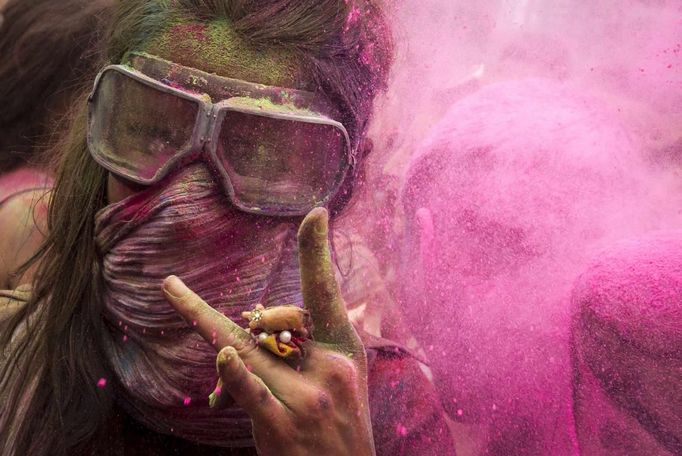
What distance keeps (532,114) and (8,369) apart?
4.35ft

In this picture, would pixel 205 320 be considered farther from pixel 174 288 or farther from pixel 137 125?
pixel 137 125

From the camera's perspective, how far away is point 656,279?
147cm

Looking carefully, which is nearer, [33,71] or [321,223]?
[321,223]

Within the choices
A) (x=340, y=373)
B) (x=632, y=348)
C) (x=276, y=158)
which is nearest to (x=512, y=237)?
(x=632, y=348)

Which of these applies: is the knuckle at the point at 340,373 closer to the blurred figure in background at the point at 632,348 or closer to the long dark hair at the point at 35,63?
the blurred figure in background at the point at 632,348

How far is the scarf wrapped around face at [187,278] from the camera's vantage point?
1.70 metres

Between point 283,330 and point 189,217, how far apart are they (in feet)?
1.36

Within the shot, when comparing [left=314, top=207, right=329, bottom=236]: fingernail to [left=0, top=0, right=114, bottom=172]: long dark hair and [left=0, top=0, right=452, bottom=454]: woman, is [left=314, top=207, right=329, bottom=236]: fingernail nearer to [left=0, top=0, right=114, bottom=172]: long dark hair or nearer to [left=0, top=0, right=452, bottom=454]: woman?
[left=0, top=0, right=452, bottom=454]: woman

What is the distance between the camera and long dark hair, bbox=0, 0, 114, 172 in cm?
316

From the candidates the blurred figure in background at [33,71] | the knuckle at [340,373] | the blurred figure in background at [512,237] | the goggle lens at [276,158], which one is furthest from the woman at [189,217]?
the blurred figure in background at [33,71]

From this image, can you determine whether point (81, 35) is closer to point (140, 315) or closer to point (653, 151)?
point (140, 315)

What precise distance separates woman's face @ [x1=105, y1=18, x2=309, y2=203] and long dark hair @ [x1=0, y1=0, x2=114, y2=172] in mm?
1459

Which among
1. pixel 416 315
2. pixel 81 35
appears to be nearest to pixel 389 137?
pixel 416 315

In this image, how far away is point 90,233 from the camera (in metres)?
1.89
